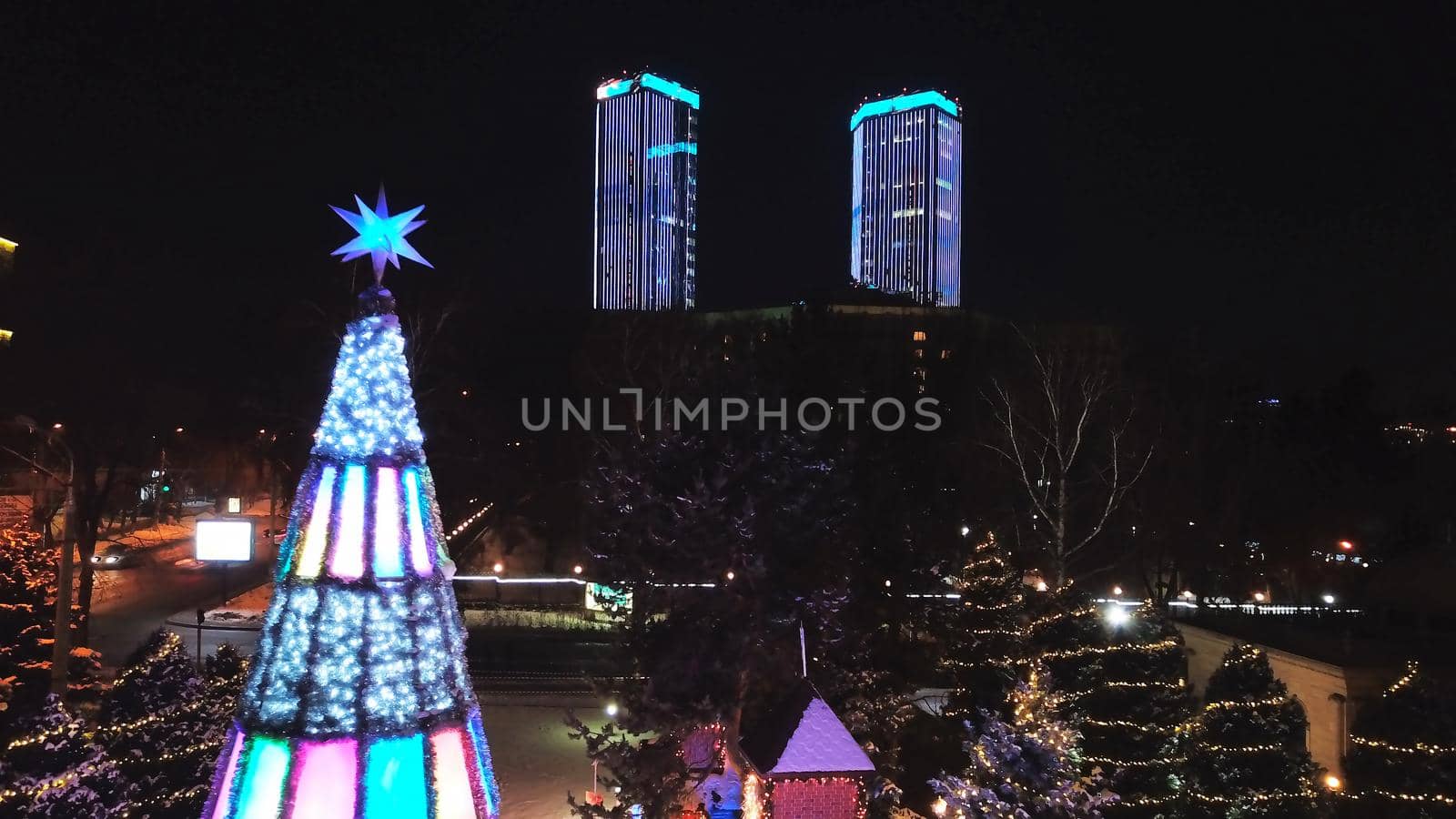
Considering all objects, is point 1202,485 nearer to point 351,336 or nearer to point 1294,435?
point 1294,435

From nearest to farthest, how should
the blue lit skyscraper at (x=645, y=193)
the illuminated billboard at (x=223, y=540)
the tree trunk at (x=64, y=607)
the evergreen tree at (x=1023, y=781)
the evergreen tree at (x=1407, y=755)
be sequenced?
1. the evergreen tree at (x=1023, y=781)
2. the evergreen tree at (x=1407, y=755)
3. the tree trunk at (x=64, y=607)
4. the illuminated billboard at (x=223, y=540)
5. the blue lit skyscraper at (x=645, y=193)

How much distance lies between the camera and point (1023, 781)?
7.40 metres

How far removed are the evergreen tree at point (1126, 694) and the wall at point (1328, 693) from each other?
122 centimetres

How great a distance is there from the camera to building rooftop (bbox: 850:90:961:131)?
386 ft

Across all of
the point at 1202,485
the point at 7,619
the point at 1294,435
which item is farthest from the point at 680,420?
the point at 1294,435

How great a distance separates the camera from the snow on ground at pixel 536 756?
11.7 metres

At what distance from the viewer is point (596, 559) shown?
33.8ft

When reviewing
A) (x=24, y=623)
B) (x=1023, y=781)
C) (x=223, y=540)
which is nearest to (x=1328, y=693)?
(x=1023, y=781)

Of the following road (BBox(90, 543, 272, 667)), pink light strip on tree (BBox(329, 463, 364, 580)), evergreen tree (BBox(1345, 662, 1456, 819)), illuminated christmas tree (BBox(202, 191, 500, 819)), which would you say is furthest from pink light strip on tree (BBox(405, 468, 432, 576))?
road (BBox(90, 543, 272, 667))

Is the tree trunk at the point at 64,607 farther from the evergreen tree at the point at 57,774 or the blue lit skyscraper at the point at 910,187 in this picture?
the blue lit skyscraper at the point at 910,187

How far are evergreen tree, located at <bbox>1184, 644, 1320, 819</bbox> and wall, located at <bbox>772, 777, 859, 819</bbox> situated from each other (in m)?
4.09

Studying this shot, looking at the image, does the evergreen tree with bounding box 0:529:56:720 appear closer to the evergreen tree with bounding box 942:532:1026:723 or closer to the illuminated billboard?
the illuminated billboard

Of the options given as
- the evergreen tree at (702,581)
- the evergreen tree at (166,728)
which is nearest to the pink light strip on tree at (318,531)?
the evergreen tree at (702,581)

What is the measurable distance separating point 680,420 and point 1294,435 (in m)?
17.1
